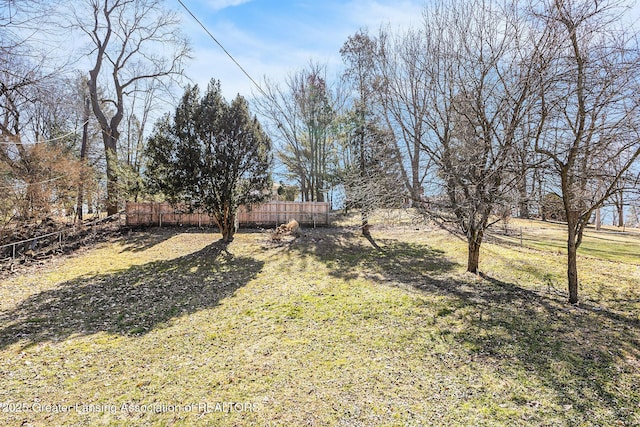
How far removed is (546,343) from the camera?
13.1ft

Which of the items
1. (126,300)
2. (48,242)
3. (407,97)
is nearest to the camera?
(126,300)

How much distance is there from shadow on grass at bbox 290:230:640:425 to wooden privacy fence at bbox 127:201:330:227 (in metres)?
8.13

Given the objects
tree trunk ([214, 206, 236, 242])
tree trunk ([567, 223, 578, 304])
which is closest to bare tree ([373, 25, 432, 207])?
tree trunk ([567, 223, 578, 304])

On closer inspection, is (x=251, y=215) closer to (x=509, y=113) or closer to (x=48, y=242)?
(x=48, y=242)

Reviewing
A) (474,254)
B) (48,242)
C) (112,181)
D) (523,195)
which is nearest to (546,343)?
(523,195)

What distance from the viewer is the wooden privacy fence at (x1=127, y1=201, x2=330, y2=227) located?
1389cm

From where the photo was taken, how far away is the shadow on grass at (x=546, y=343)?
9.49 ft

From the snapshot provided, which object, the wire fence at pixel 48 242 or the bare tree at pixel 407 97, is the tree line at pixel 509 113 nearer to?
the bare tree at pixel 407 97

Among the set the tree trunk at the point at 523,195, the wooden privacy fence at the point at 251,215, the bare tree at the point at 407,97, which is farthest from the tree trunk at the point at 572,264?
the wooden privacy fence at the point at 251,215

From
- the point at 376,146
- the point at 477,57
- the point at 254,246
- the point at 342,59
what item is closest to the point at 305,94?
the point at 342,59

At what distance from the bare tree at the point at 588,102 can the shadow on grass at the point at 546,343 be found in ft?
3.46

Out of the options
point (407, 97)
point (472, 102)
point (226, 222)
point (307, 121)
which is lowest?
point (226, 222)

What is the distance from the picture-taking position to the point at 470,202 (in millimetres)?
5875

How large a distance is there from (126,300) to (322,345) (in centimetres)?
423
